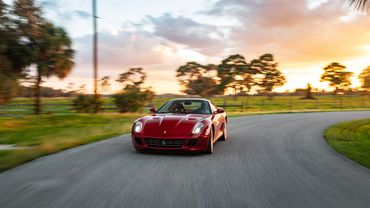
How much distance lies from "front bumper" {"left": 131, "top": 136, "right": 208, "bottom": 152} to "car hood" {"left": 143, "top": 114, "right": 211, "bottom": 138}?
9 cm

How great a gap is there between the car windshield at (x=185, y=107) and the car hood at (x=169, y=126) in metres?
1.01

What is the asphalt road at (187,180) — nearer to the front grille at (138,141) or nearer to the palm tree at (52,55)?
the front grille at (138,141)

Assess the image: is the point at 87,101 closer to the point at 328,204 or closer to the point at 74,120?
the point at 74,120

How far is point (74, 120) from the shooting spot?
21266mm

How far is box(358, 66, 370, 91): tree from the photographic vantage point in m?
96.1

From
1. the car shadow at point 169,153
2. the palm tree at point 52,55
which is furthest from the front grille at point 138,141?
the palm tree at point 52,55

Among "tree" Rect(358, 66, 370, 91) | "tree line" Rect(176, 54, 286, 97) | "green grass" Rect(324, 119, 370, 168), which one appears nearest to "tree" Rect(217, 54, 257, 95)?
"tree line" Rect(176, 54, 286, 97)

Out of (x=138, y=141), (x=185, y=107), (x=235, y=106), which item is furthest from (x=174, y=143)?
(x=235, y=106)

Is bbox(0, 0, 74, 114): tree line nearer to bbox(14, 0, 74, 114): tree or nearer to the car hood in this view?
bbox(14, 0, 74, 114): tree

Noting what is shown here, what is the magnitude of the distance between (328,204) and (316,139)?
814 cm

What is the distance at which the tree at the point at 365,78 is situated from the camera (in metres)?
96.1

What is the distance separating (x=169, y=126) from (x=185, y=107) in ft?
6.94

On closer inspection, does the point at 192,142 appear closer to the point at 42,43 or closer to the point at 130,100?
the point at 42,43

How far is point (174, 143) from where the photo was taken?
27.6 feet
